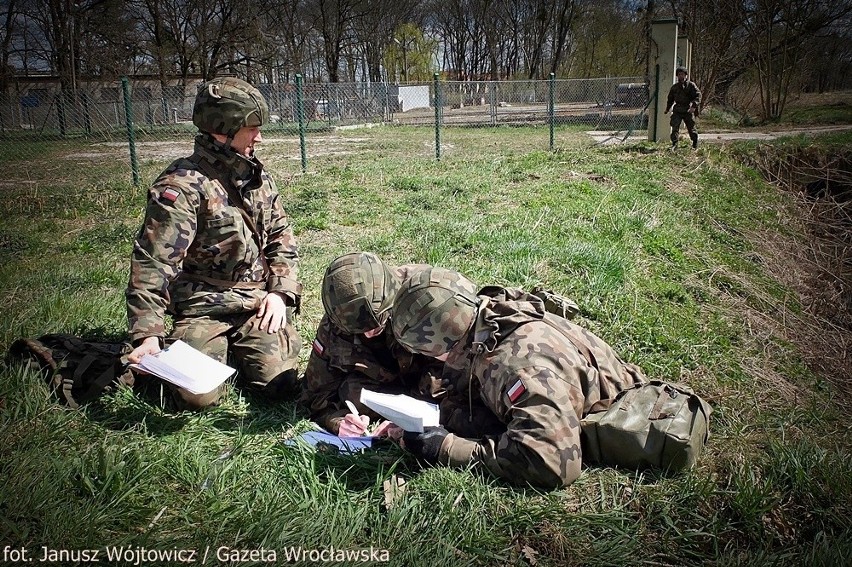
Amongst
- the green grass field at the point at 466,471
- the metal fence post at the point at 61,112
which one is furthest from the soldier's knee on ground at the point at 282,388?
the metal fence post at the point at 61,112

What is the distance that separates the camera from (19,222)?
8.37m

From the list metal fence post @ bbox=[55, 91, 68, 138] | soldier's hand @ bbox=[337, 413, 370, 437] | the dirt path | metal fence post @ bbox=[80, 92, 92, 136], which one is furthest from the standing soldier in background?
metal fence post @ bbox=[55, 91, 68, 138]

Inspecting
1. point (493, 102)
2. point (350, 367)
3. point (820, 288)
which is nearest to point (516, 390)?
point (350, 367)

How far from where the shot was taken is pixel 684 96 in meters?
14.4

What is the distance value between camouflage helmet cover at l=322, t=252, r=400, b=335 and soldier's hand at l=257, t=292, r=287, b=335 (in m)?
0.66

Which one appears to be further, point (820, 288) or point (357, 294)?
point (820, 288)

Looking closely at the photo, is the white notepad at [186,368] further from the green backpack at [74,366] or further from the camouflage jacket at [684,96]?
the camouflage jacket at [684,96]

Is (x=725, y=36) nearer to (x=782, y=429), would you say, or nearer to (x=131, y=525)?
(x=782, y=429)

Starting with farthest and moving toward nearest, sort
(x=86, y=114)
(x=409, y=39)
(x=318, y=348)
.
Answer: (x=409, y=39)
(x=86, y=114)
(x=318, y=348)

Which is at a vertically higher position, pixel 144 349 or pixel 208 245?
pixel 208 245

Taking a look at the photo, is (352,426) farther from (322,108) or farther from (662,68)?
(322,108)

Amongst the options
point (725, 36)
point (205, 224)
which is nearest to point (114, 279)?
point (205, 224)

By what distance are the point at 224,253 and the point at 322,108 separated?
71.8ft

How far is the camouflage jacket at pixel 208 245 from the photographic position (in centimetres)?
337
